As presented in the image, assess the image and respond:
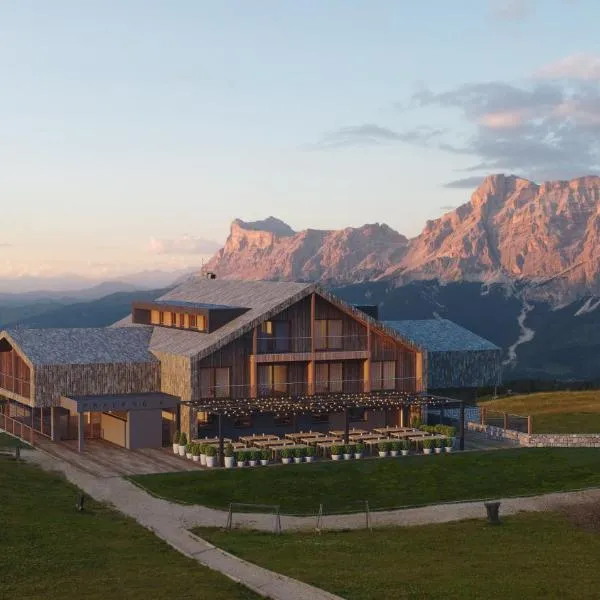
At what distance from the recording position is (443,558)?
1070 inches

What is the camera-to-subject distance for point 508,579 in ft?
79.1

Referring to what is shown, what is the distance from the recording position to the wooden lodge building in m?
51.6

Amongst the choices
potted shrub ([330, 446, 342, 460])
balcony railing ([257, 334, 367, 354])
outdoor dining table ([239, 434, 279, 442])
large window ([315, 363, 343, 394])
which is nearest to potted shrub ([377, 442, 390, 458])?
potted shrub ([330, 446, 342, 460])

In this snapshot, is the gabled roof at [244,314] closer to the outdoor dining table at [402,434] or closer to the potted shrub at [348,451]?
the outdoor dining table at [402,434]

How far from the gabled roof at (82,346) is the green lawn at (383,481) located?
43.7 feet

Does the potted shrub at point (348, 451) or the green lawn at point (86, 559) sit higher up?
the green lawn at point (86, 559)

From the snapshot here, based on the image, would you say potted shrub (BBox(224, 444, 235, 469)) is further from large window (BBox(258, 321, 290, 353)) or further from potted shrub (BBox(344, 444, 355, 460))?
large window (BBox(258, 321, 290, 353))

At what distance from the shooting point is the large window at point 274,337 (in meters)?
55.2

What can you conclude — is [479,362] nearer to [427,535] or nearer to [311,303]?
[311,303]

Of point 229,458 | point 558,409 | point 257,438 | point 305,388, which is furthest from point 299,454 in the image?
point 558,409

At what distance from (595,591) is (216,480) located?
22155mm

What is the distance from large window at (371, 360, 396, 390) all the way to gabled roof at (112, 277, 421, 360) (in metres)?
1.74

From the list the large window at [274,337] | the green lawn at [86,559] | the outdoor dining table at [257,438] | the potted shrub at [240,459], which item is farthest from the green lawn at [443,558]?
the large window at [274,337]

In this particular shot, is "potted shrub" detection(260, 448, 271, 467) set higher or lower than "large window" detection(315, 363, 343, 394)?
lower
